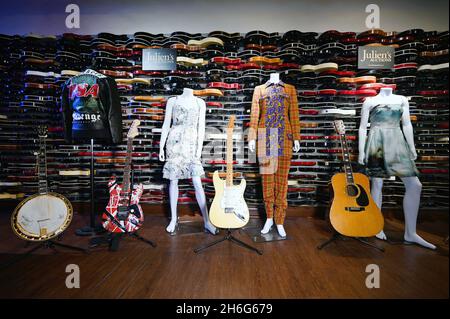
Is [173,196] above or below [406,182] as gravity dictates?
below

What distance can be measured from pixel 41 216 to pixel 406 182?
4023 millimetres

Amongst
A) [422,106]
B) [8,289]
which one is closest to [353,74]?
[422,106]

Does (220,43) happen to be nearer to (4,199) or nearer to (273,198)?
(273,198)

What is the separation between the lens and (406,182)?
257cm

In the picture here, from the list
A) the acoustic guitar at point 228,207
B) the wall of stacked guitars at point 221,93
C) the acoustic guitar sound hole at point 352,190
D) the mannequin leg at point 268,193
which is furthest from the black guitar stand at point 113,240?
the acoustic guitar sound hole at point 352,190

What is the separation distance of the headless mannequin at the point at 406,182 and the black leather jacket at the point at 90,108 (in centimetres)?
318

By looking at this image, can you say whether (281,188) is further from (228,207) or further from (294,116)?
(294,116)

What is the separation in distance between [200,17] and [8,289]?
13.5 ft

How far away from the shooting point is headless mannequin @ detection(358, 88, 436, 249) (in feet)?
8.29

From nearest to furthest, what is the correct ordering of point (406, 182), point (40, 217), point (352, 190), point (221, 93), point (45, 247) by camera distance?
point (40, 217) → point (45, 247) → point (352, 190) → point (406, 182) → point (221, 93)

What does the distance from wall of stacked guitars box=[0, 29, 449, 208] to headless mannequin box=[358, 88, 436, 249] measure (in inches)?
21.8

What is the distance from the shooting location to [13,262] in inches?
82.2

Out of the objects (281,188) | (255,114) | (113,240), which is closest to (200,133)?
(255,114)

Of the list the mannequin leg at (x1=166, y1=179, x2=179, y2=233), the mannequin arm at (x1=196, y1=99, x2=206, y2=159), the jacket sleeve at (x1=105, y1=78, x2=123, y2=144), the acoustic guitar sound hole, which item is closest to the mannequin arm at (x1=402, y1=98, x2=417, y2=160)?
the acoustic guitar sound hole
